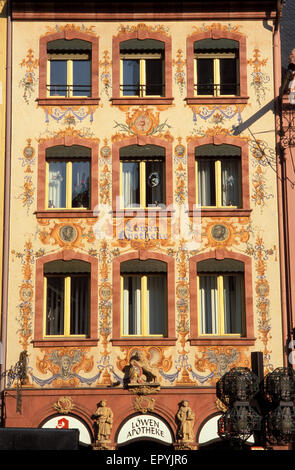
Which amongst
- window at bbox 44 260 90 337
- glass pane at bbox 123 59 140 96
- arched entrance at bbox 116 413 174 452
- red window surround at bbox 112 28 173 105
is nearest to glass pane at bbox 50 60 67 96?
red window surround at bbox 112 28 173 105

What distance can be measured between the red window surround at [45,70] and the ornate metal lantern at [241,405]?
1543 cm

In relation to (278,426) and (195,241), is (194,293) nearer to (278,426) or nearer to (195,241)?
(195,241)

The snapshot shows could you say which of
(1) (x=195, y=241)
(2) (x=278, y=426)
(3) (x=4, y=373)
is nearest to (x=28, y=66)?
(1) (x=195, y=241)

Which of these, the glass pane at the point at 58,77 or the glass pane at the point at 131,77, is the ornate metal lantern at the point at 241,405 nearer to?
the glass pane at the point at 131,77

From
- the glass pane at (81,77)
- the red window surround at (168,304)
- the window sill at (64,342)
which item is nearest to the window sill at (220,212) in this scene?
the red window surround at (168,304)

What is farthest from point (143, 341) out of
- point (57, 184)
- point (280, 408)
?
point (280, 408)

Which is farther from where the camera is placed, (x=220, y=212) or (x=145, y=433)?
(x=220, y=212)

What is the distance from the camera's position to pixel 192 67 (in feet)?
92.7

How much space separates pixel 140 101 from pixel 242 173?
428 centimetres

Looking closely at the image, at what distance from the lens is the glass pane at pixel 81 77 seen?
28.4 meters

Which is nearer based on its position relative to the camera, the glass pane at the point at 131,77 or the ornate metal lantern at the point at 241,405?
the ornate metal lantern at the point at 241,405

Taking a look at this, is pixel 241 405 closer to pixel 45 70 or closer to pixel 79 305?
pixel 79 305

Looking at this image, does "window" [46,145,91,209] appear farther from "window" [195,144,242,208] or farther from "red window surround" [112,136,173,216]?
"window" [195,144,242,208]

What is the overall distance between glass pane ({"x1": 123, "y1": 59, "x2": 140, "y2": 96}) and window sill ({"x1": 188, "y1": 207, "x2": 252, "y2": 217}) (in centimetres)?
476
